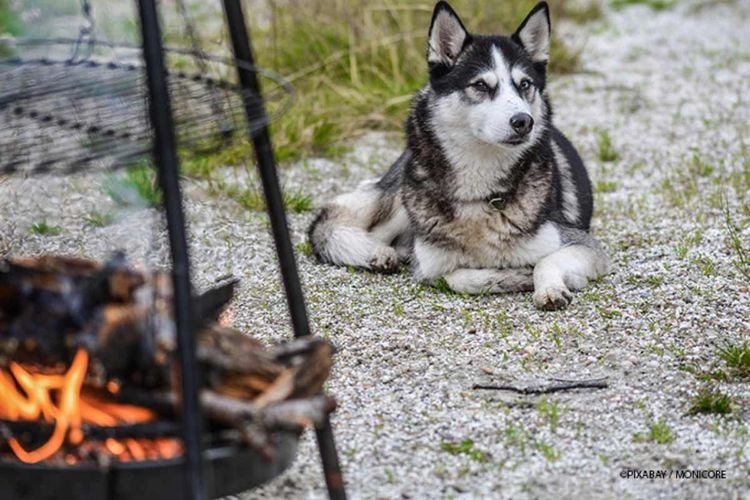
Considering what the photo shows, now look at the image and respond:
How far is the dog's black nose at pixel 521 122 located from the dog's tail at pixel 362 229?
0.89 metres

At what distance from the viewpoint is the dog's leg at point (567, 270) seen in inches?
177

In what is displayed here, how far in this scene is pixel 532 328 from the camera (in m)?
4.27

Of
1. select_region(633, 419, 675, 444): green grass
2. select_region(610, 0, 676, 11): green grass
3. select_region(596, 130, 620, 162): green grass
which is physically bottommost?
select_region(633, 419, 675, 444): green grass

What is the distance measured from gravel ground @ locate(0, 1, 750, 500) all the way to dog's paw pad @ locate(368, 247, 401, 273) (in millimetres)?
128

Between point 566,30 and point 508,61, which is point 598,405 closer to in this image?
point 508,61

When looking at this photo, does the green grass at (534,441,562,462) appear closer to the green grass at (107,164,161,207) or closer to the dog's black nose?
the dog's black nose

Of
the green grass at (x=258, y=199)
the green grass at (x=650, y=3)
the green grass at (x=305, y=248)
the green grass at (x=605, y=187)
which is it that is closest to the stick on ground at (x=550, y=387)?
the green grass at (x=305, y=248)

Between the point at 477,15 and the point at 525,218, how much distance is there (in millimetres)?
3680

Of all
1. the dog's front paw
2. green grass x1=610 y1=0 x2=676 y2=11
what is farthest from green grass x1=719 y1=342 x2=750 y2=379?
green grass x1=610 y1=0 x2=676 y2=11

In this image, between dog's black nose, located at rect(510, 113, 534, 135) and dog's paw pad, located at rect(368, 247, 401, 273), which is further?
dog's paw pad, located at rect(368, 247, 401, 273)

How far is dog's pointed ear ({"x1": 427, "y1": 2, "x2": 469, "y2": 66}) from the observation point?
15.8 ft

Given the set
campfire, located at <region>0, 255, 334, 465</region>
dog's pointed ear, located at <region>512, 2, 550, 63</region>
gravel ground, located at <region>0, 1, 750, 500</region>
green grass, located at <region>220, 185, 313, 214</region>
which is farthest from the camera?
green grass, located at <region>220, 185, 313, 214</region>

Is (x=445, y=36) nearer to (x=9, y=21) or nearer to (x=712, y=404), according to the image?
(x=712, y=404)

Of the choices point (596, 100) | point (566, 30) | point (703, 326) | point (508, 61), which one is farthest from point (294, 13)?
point (703, 326)
